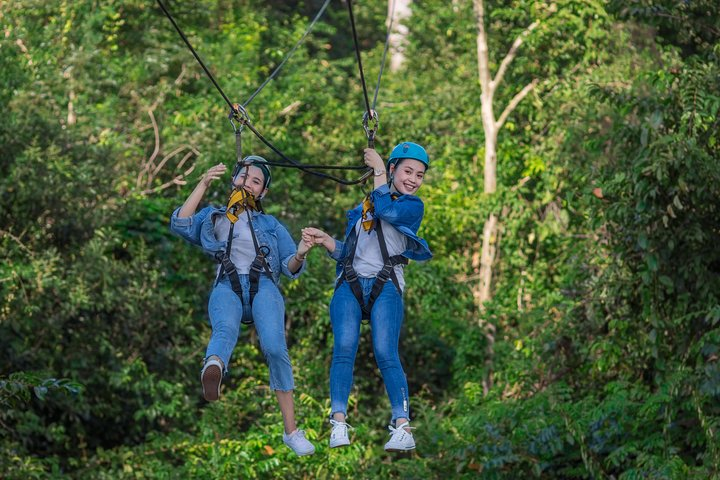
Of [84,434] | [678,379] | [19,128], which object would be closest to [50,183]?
[19,128]

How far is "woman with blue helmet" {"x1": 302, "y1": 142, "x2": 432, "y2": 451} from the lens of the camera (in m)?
6.98

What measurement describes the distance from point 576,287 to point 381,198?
702 cm

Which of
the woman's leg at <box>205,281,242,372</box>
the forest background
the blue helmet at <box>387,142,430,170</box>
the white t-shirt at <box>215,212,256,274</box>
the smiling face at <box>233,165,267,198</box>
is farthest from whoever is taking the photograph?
the forest background

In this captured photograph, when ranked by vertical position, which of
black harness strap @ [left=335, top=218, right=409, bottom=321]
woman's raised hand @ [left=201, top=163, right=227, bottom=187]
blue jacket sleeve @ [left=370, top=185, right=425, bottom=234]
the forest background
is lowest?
black harness strap @ [left=335, top=218, right=409, bottom=321]

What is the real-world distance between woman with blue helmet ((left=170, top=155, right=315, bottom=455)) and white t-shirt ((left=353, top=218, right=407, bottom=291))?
299 mm

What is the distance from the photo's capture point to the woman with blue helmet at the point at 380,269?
6980 millimetres

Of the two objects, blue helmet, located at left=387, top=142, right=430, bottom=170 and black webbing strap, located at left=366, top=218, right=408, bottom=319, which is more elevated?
blue helmet, located at left=387, top=142, right=430, bottom=170

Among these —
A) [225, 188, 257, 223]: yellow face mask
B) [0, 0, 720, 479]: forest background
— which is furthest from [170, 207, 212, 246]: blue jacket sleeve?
[0, 0, 720, 479]: forest background

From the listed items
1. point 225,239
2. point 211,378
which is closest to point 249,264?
point 225,239

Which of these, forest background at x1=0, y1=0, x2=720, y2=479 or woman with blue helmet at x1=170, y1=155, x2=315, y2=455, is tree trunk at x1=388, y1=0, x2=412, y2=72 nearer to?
forest background at x1=0, y1=0, x2=720, y2=479

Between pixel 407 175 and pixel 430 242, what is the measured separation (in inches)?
401

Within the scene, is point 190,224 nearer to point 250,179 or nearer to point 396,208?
point 250,179

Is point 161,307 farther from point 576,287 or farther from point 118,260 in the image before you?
point 576,287

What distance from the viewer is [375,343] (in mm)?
7055
